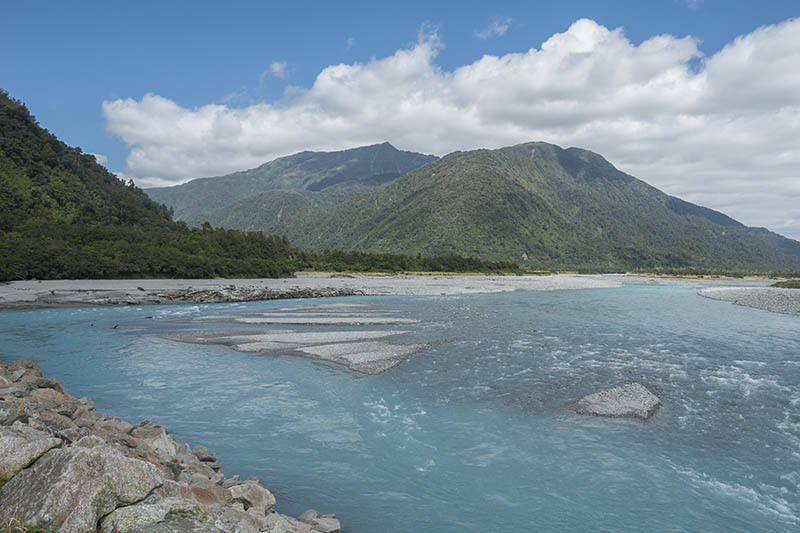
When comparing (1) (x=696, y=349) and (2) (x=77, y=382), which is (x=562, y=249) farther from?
(2) (x=77, y=382)

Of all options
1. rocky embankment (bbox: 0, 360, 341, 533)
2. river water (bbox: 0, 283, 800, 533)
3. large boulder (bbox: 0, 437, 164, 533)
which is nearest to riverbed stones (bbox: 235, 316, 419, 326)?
river water (bbox: 0, 283, 800, 533)

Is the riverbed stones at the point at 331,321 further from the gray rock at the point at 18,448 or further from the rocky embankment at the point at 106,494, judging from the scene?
the gray rock at the point at 18,448

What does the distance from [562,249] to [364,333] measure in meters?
181

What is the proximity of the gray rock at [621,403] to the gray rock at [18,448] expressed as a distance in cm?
1321

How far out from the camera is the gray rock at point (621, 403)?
44.7ft

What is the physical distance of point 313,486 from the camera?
948 cm

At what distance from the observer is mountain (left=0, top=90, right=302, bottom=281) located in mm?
56062

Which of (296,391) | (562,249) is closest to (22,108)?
(296,391)

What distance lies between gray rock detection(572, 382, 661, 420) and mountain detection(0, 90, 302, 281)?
64.2 meters

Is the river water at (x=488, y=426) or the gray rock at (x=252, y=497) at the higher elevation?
the gray rock at (x=252, y=497)

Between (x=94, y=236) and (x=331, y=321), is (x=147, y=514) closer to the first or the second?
(x=331, y=321)

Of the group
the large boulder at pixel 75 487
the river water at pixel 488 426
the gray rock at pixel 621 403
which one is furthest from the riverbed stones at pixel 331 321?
the large boulder at pixel 75 487

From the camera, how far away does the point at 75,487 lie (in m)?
5.26

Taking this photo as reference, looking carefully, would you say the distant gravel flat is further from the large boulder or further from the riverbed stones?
the large boulder
